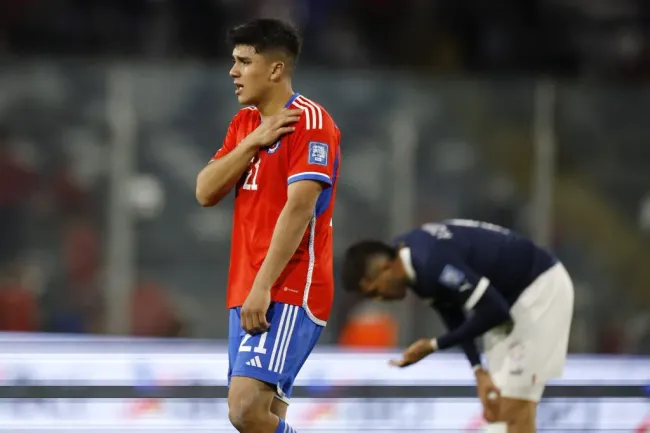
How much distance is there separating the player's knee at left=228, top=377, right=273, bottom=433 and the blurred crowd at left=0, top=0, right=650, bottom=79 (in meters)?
6.40

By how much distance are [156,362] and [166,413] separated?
9.7 inches

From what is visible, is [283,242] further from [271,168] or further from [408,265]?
[408,265]

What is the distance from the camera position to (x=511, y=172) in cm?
891

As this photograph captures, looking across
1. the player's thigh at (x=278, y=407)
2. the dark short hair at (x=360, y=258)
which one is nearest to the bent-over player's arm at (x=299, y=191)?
the player's thigh at (x=278, y=407)

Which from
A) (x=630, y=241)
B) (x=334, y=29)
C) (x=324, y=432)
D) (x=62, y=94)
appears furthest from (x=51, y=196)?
(x=630, y=241)

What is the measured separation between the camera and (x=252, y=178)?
3717 mm

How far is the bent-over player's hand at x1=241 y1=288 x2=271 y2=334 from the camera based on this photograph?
351 centimetres

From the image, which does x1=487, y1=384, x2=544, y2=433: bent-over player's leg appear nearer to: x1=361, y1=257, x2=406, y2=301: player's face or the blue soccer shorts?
x1=361, y1=257, x2=406, y2=301: player's face

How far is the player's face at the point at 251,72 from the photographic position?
3676mm

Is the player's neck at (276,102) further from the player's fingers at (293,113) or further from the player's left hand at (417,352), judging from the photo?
the player's left hand at (417,352)

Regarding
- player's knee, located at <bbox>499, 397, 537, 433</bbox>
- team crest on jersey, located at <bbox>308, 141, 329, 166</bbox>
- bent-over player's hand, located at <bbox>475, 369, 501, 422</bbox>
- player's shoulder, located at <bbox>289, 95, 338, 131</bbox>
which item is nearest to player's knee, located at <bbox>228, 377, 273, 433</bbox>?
team crest on jersey, located at <bbox>308, 141, 329, 166</bbox>

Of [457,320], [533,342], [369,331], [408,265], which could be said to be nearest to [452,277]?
[408,265]

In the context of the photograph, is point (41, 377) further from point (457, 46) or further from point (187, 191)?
point (457, 46)

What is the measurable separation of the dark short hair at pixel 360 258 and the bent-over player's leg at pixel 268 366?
3.92ft
